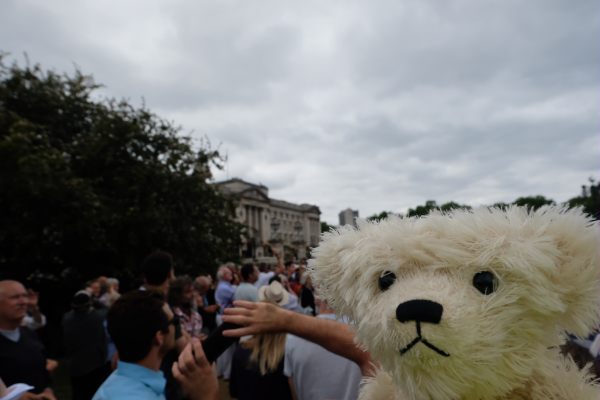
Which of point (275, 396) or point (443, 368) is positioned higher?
point (443, 368)

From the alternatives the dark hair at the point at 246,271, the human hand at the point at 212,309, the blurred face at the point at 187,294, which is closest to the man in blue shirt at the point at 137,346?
the blurred face at the point at 187,294

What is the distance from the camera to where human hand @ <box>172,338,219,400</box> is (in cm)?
154

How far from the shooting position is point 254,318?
57.1 inches

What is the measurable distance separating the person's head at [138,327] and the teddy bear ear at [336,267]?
168 cm

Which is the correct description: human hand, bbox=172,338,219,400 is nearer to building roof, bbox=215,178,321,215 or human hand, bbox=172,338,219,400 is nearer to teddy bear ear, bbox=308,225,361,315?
teddy bear ear, bbox=308,225,361,315

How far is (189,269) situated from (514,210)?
55.2ft

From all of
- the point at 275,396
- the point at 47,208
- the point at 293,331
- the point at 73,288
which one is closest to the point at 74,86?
the point at 47,208

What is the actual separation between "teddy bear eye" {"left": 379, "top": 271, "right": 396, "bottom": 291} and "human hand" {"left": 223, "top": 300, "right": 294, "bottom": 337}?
531mm

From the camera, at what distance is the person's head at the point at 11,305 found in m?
4.06

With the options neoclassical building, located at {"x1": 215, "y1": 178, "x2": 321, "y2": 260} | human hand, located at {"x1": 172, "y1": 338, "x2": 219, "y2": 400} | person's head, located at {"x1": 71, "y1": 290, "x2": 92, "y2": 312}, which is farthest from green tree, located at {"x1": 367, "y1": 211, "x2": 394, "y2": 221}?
neoclassical building, located at {"x1": 215, "y1": 178, "x2": 321, "y2": 260}

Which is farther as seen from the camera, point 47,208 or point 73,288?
point 73,288

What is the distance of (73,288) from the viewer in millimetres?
15805

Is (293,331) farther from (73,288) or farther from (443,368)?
(73,288)

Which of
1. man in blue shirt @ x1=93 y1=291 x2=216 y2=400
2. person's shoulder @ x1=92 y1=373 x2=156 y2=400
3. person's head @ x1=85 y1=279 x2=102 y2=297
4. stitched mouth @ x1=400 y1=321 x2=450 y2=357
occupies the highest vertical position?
person's head @ x1=85 y1=279 x2=102 y2=297
